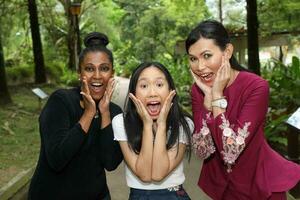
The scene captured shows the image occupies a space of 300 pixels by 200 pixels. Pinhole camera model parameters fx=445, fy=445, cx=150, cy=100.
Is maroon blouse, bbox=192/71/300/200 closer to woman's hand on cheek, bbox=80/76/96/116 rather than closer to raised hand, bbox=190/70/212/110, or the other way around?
raised hand, bbox=190/70/212/110

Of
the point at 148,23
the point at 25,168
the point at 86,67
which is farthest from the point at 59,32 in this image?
the point at 86,67

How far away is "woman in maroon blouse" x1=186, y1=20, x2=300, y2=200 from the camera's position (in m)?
2.30

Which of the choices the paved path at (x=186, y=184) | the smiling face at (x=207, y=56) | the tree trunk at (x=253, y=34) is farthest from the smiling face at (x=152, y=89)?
the tree trunk at (x=253, y=34)

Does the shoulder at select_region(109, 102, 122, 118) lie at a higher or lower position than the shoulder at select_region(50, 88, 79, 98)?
lower

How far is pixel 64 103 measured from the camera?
2.63 metres

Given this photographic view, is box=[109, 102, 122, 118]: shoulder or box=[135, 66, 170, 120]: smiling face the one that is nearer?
box=[135, 66, 170, 120]: smiling face

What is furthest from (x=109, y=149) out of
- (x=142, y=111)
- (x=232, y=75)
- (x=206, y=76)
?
(x=232, y=75)

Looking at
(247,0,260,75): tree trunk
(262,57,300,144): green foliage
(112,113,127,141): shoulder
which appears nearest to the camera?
(112,113,127,141): shoulder

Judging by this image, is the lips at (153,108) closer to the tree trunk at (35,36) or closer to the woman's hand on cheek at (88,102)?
the woman's hand on cheek at (88,102)

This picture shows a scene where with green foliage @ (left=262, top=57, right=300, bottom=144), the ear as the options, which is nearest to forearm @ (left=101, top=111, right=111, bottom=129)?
the ear

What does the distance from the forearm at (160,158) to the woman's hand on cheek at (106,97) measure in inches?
16.8

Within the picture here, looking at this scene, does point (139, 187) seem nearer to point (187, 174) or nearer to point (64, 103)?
point (64, 103)

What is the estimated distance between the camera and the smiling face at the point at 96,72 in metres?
2.74

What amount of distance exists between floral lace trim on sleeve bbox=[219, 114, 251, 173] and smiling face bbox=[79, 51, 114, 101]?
834 mm
